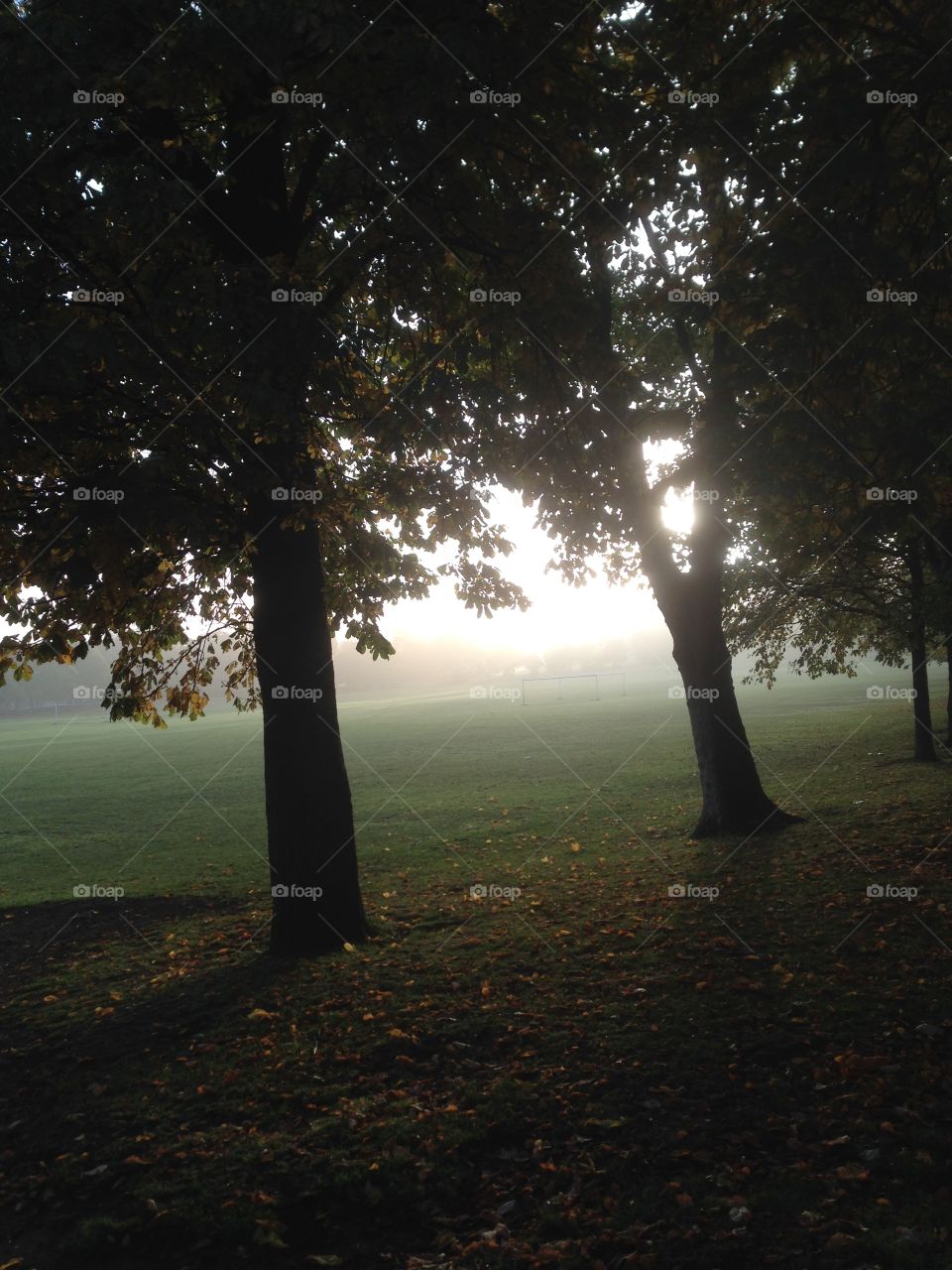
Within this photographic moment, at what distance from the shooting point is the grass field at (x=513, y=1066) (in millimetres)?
4332

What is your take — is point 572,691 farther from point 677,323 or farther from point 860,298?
point 860,298

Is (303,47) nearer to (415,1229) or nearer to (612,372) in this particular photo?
(612,372)

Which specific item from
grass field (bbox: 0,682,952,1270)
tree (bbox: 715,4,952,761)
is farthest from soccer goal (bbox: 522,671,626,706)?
tree (bbox: 715,4,952,761)

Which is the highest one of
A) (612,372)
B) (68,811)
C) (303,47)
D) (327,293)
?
(303,47)

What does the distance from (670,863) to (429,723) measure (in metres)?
37.5

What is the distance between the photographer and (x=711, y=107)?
319 inches

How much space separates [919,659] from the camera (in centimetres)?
2075

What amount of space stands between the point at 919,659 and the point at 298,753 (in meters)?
17.4

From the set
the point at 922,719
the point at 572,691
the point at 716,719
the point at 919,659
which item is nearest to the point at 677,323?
the point at 716,719

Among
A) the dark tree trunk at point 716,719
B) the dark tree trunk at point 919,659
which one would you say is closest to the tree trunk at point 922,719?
the dark tree trunk at point 919,659

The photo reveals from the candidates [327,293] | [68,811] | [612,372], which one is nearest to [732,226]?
[612,372]

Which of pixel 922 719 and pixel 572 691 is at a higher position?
pixel 922 719

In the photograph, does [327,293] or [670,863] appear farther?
[670,863]

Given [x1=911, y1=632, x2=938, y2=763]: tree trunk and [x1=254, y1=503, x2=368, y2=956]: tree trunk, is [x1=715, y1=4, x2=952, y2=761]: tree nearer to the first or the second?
[x1=254, y1=503, x2=368, y2=956]: tree trunk
